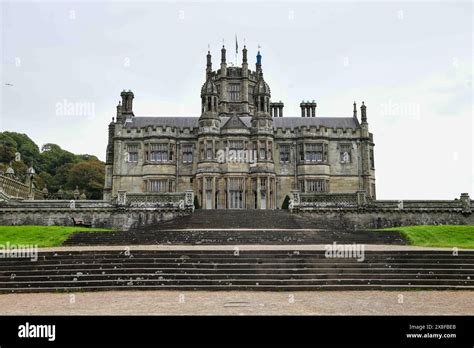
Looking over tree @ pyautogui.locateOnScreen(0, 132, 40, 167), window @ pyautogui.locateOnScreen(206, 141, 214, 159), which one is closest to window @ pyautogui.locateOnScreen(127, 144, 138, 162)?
window @ pyautogui.locateOnScreen(206, 141, 214, 159)

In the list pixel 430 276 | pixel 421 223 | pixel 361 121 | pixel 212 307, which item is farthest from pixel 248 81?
pixel 212 307

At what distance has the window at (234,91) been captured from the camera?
58.8 metres

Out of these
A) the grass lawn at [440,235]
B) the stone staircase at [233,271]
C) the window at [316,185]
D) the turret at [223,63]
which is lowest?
the stone staircase at [233,271]

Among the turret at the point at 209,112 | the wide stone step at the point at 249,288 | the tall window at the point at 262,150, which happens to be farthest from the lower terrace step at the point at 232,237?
the turret at the point at 209,112

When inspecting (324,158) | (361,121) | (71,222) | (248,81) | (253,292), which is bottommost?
(253,292)

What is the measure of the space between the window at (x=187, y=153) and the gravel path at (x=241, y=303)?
33.4 meters

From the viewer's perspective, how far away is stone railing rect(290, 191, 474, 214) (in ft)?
128

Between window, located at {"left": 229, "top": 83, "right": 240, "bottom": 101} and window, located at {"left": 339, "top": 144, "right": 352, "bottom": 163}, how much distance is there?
50.9 ft

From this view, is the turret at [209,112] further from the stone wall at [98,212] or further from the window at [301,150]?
the stone wall at [98,212]

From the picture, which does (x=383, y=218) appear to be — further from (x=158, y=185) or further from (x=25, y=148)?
(x=25, y=148)

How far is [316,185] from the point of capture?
48.4m

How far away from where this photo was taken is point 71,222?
3853 centimetres
